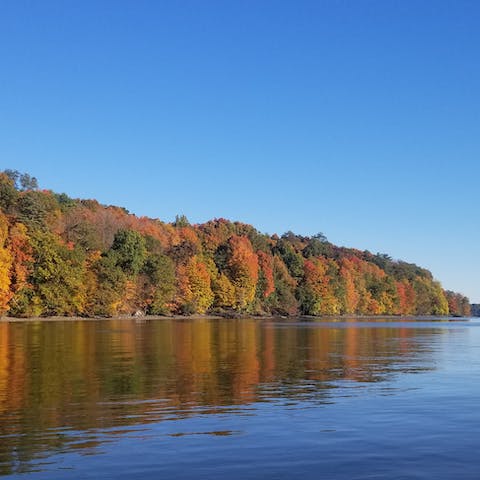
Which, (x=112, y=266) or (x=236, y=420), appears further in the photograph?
(x=112, y=266)

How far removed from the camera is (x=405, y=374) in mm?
31734

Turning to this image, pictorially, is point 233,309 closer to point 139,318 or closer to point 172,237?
point 172,237

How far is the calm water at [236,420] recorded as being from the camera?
1359 centimetres

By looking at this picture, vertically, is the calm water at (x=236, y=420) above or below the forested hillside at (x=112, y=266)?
below

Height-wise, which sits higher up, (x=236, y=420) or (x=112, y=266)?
(x=112, y=266)

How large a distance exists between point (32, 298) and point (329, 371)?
86.5 m

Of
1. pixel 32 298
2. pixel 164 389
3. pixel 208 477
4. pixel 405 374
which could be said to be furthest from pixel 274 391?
pixel 32 298

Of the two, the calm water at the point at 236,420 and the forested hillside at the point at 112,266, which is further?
the forested hillside at the point at 112,266

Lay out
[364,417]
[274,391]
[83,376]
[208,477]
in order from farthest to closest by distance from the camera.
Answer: [83,376], [274,391], [364,417], [208,477]

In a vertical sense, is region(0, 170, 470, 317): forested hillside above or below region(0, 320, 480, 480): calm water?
above

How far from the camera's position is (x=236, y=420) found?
61.2 ft

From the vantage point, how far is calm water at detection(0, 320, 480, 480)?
13594 mm

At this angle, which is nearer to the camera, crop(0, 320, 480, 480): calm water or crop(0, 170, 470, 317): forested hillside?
crop(0, 320, 480, 480): calm water

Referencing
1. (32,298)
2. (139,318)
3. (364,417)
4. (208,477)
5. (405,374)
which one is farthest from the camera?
(139,318)
